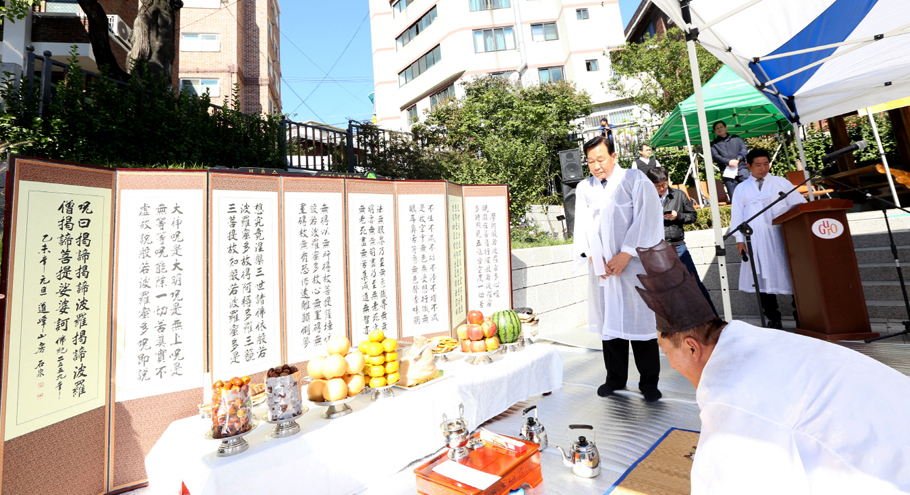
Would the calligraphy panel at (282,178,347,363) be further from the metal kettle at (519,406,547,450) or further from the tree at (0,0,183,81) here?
the tree at (0,0,183,81)

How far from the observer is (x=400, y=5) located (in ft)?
75.2

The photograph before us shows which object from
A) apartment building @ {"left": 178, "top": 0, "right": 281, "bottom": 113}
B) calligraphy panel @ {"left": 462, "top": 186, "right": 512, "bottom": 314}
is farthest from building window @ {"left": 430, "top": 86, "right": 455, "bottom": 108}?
calligraphy panel @ {"left": 462, "top": 186, "right": 512, "bottom": 314}

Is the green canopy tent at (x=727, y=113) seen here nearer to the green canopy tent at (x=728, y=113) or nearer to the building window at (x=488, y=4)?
the green canopy tent at (x=728, y=113)

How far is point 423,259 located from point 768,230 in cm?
438

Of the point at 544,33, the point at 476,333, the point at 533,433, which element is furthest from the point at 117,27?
the point at 544,33

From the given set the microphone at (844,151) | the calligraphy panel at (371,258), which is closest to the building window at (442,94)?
the microphone at (844,151)

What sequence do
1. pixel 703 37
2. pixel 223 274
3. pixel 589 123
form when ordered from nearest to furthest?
pixel 223 274, pixel 703 37, pixel 589 123

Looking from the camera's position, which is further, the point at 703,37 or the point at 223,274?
the point at 703,37

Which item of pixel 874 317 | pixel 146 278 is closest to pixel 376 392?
pixel 146 278

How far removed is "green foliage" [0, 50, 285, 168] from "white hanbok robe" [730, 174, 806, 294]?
7077 millimetres

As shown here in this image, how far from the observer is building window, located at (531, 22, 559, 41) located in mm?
20500

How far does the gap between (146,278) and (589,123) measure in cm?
1924

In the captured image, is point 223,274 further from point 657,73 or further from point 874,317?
point 657,73

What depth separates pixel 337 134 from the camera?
8672 mm
